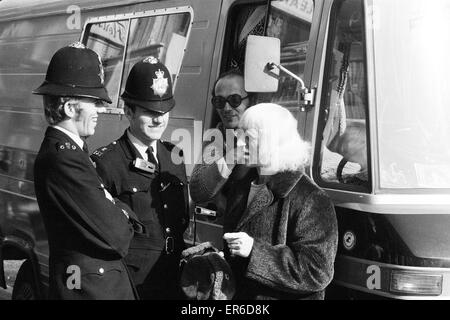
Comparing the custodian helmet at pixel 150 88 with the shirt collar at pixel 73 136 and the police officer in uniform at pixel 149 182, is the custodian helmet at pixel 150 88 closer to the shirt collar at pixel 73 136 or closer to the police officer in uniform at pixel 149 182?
the police officer in uniform at pixel 149 182

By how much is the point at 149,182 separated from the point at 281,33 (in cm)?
117

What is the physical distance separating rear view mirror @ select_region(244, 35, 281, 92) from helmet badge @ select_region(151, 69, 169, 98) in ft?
1.67

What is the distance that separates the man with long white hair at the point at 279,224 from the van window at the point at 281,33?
26.0 inches

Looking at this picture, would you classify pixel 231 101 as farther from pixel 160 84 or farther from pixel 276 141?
pixel 276 141

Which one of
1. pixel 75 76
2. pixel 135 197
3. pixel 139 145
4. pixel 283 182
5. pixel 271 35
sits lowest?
pixel 135 197

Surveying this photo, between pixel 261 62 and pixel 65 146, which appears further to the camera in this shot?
pixel 261 62

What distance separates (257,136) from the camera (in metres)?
3.26

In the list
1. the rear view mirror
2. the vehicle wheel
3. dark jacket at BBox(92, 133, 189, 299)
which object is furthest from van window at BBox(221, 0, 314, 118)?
the vehicle wheel

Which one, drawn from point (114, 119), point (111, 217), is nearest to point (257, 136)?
point (111, 217)

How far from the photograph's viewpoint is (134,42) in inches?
206

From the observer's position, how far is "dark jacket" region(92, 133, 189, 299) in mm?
3576

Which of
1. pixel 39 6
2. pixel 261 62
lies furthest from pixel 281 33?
pixel 39 6

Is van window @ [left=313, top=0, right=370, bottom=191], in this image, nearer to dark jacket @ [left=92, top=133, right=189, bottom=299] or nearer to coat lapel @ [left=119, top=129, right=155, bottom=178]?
dark jacket @ [left=92, top=133, right=189, bottom=299]
